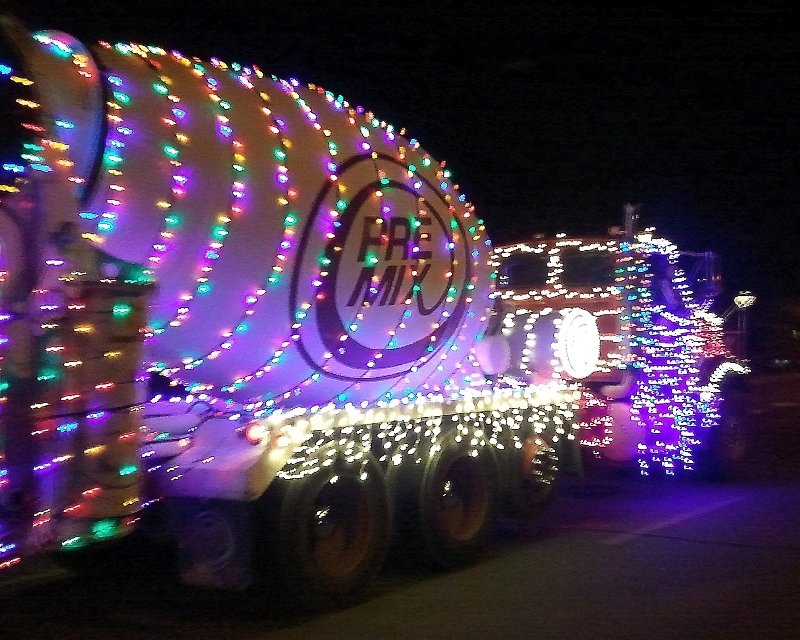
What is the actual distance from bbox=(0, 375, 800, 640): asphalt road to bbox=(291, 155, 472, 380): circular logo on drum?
65.8 inches

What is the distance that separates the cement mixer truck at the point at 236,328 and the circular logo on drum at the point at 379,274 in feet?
0.06

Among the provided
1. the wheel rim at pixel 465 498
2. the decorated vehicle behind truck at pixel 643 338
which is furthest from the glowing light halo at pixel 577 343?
the wheel rim at pixel 465 498

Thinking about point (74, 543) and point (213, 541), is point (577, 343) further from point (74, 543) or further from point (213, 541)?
point (74, 543)

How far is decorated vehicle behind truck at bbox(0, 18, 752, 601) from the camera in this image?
14.9ft

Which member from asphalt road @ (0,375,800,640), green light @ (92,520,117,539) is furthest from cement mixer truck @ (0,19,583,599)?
asphalt road @ (0,375,800,640)

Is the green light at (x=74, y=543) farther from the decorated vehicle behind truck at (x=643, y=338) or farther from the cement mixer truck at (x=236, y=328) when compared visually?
the decorated vehicle behind truck at (x=643, y=338)

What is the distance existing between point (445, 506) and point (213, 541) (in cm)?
233

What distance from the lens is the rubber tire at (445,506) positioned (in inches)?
295

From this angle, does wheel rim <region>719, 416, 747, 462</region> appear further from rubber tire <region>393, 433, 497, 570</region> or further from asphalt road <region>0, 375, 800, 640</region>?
rubber tire <region>393, 433, 497, 570</region>

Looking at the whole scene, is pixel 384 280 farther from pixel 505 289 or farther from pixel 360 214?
pixel 505 289

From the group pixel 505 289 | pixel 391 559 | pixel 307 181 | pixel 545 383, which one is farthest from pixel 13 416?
pixel 505 289

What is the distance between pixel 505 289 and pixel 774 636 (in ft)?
21.8

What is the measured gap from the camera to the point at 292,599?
6.36 metres

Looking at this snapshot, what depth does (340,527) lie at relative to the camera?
6.82 meters
